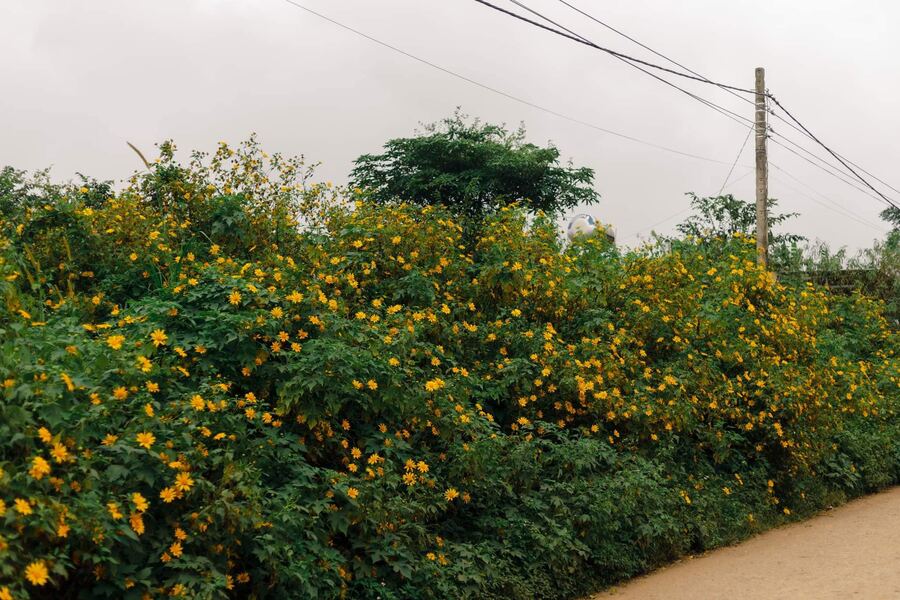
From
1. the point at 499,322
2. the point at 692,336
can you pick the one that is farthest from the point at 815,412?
the point at 499,322

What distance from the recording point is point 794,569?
269 inches

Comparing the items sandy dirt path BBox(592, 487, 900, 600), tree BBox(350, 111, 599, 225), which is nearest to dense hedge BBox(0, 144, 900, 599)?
sandy dirt path BBox(592, 487, 900, 600)

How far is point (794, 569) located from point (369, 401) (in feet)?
12.4

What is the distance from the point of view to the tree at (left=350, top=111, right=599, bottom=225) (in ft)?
94.6

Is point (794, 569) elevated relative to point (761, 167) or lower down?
lower down

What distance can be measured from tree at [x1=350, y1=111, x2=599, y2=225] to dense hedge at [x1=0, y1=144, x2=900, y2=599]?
61.9 ft

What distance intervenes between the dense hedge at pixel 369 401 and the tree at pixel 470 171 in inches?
742

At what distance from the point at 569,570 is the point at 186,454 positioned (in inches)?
119

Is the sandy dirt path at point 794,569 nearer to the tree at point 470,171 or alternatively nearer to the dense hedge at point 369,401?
the dense hedge at point 369,401

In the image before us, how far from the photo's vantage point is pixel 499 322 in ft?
24.6

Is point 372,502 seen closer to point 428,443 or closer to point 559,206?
point 428,443

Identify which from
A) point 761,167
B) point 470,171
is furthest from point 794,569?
point 470,171

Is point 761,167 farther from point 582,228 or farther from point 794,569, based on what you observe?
point 794,569

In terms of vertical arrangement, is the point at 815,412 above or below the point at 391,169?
below
